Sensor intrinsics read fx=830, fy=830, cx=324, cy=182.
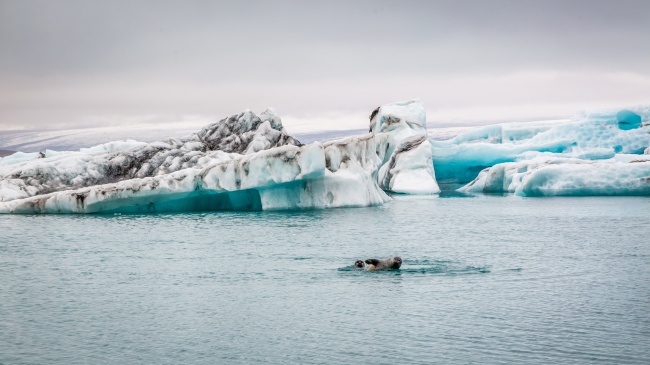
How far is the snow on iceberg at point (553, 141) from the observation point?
5041 centimetres

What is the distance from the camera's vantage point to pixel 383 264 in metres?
17.9

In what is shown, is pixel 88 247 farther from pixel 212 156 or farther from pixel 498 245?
pixel 212 156

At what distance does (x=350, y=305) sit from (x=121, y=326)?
12.4 ft

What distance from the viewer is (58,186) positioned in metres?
36.8

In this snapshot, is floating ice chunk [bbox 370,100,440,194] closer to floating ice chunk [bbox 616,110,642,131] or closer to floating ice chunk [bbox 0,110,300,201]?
floating ice chunk [bbox 0,110,300,201]

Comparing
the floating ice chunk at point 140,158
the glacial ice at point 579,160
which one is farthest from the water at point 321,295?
the glacial ice at point 579,160

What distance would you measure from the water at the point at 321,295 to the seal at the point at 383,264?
0.32m

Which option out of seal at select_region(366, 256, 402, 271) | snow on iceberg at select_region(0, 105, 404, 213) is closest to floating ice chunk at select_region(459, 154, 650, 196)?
snow on iceberg at select_region(0, 105, 404, 213)

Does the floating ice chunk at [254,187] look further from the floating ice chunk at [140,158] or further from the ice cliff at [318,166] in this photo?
the floating ice chunk at [140,158]

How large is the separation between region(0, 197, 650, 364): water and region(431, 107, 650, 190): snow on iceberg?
24080 mm

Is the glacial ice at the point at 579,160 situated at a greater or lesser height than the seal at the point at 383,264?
greater

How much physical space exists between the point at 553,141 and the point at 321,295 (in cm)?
4051

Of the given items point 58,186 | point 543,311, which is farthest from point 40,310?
point 58,186

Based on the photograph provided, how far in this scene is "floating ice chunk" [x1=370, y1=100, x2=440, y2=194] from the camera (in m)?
50.9
